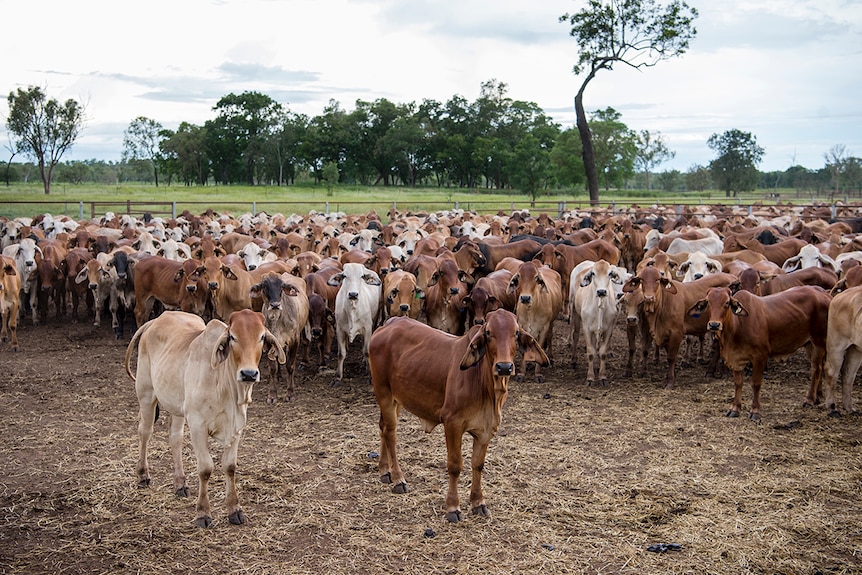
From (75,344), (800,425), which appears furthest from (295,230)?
(800,425)

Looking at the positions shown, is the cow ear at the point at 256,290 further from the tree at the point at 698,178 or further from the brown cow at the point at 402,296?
the tree at the point at 698,178

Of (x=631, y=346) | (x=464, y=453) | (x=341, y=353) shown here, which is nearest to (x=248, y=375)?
(x=464, y=453)

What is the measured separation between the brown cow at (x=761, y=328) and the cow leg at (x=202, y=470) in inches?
239

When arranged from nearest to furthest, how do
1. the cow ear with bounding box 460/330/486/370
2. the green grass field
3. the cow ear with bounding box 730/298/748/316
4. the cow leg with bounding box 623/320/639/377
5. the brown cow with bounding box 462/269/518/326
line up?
the cow ear with bounding box 460/330/486/370
the cow ear with bounding box 730/298/748/316
the brown cow with bounding box 462/269/518/326
the cow leg with bounding box 623/320/639/377
the green grass field

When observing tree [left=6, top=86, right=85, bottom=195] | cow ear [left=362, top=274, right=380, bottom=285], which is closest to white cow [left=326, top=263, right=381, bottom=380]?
cow ear [left=362, top=274, right=380, bottom=285]

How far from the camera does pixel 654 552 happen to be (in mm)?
5922

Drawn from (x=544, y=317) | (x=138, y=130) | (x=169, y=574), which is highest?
(x=138, y=130)

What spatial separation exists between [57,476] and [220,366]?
252 centimetres

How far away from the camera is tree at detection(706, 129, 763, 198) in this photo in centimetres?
8300

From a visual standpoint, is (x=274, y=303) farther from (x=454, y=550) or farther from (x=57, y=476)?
(x=454, y=550)

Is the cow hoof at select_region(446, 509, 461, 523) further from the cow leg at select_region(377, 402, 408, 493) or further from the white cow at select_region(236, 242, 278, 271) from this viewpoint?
the white cow at select_region(236, 242, 278, 271)

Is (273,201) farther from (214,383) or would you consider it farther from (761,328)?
(214,383)

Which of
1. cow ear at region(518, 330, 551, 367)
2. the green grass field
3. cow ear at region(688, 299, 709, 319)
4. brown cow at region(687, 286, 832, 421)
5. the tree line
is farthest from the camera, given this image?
the tree line

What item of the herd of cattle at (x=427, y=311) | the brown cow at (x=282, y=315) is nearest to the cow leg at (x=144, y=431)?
the herd of cattle at (x=427, y=311)
